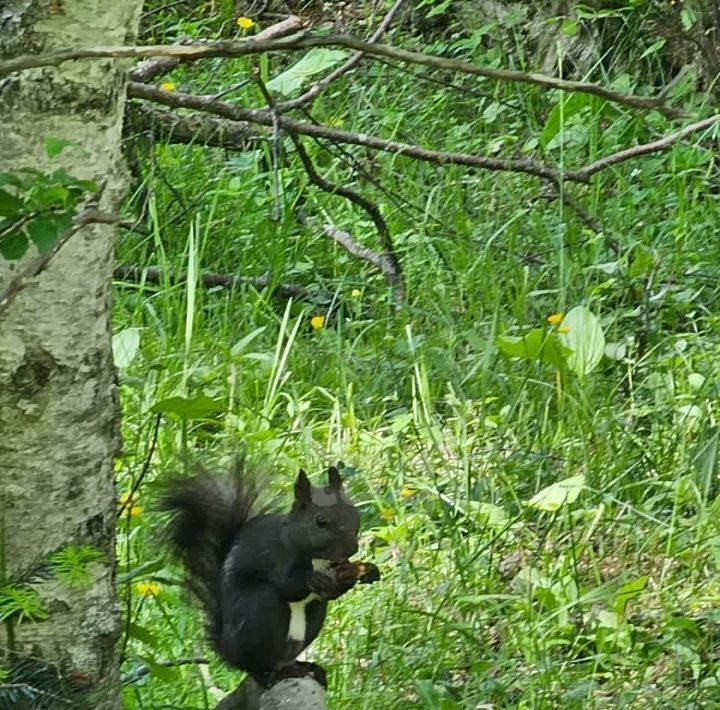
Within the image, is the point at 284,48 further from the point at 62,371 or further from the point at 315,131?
the point at 315,131

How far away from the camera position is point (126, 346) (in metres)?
3.67

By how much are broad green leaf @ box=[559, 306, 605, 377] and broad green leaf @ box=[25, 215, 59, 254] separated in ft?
6.99

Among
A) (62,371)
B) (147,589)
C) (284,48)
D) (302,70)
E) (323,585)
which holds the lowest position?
(147,589)

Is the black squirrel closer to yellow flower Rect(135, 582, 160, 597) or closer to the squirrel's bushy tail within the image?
the squirrel's bushy tail

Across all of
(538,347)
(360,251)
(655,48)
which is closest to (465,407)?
(538,347)

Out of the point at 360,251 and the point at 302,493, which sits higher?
the point at 302,493

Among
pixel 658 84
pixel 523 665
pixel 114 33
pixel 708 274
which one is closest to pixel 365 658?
pixel 523 665

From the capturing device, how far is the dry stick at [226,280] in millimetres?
4230

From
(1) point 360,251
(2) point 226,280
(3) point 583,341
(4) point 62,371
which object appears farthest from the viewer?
(1) point 360,251

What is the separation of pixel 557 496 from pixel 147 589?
87cm

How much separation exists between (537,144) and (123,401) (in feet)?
6.51

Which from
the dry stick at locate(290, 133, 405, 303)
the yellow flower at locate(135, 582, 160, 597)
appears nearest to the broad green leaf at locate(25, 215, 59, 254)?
the yellow flower at locate(135, 582, 160, 597)

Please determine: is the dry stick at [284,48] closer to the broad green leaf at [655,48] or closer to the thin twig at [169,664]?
the thin twig at [169,664]

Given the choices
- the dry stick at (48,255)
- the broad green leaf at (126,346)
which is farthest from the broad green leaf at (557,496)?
the dry stick at (48,255)
